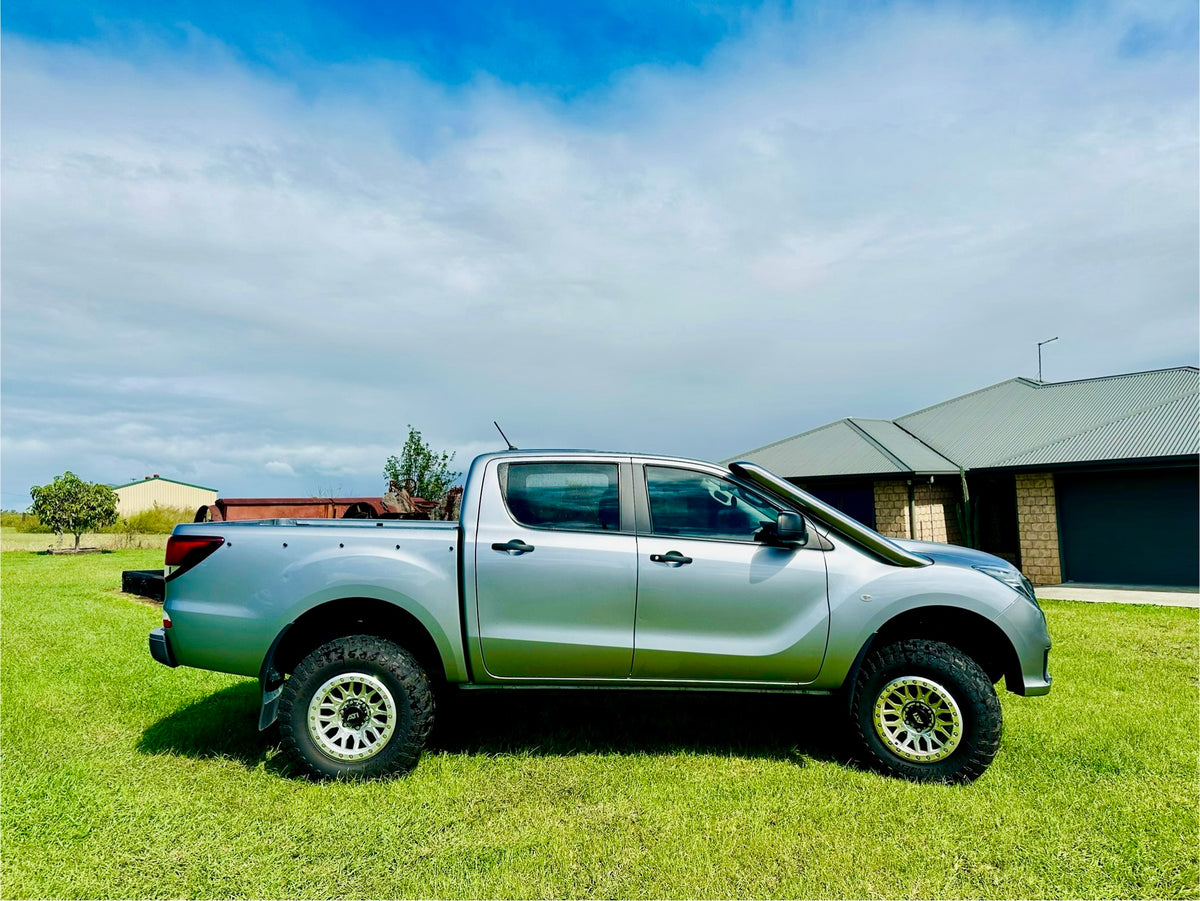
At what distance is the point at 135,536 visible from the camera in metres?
31.3

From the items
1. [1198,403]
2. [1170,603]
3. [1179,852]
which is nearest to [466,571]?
[1179,852]

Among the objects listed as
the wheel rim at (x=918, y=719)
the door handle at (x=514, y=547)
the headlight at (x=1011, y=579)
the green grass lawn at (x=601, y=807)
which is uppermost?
the door handle at (x=514, y=547)

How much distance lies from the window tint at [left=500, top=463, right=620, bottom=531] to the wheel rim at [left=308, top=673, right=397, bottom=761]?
133 cm

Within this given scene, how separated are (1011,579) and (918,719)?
1.08m

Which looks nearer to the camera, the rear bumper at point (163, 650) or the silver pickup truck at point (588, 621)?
the silver pickup truck at point (588, 621)

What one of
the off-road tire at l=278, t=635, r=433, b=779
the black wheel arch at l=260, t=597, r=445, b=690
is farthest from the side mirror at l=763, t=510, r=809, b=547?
the off-road tire at l=278, t=635, r=433, b=779

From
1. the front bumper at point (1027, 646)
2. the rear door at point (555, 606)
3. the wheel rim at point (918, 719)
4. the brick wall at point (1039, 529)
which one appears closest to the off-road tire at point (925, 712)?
the wheel rim at point (918, 719)

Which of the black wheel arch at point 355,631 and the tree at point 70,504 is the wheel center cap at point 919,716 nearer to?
the black wheel arch at point 355,631

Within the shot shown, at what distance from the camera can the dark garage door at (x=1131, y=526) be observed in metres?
15.0

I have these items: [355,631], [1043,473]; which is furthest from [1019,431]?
[355,631]

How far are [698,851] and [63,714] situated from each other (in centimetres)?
533

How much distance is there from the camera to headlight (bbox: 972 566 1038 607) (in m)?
4.89

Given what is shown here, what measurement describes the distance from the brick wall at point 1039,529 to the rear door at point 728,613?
1382 centimetres

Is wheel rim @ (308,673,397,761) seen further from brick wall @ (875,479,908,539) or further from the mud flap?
brick wall @ (875,479,908,539)
